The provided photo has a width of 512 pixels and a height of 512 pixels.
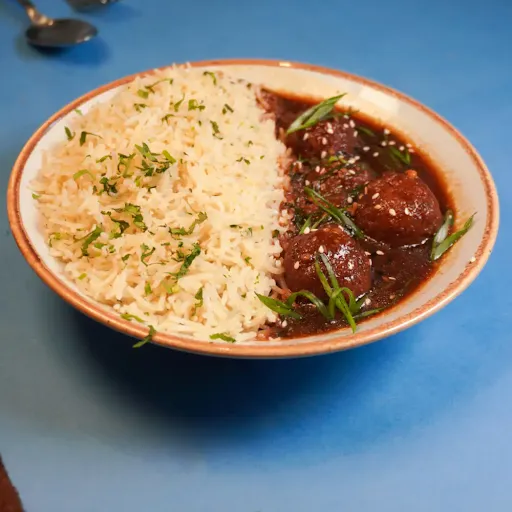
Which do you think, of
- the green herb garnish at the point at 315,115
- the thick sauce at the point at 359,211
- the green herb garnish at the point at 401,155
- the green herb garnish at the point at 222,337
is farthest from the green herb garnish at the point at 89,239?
the green herb garnish at the point at 401,155

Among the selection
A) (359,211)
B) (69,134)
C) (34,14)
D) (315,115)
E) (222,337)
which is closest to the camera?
(222,337)

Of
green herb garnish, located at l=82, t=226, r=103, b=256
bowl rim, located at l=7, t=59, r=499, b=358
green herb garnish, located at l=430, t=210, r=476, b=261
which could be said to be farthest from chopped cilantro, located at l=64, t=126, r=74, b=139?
green herb garnish, located at l=430, t=210, r=476, b=261

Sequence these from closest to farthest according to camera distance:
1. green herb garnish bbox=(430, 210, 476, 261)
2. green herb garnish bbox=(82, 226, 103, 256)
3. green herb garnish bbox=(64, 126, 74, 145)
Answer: green herb garnish bbox=(82, 226, 103, 256) < green herb garnish bbox=(430, 210, 476, 261) < green herb garnish bbox=(64, 126, 74, 145)

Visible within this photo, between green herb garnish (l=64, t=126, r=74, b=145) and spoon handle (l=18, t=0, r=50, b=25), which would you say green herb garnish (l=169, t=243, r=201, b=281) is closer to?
green herb garnish (l=64, t=126, r=74, b=145)

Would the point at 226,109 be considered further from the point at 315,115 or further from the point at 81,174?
the point at 81,174

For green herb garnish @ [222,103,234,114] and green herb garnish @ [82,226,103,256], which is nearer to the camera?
green herb garnish @ [82,226,103,256]

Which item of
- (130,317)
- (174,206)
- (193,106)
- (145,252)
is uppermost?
(193,106)

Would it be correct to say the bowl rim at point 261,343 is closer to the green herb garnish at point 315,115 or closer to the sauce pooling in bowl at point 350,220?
the sauce pooling in bowl at point 350,220

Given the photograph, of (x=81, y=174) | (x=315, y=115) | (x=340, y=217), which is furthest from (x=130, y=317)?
(x=315, y=115)

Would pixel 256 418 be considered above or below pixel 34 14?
below
